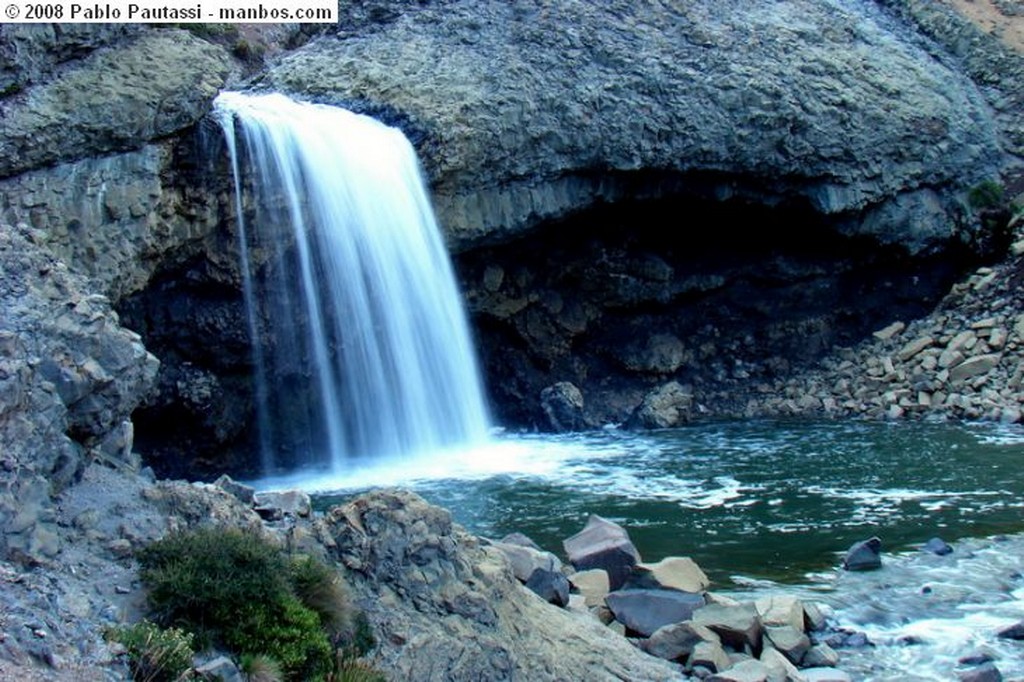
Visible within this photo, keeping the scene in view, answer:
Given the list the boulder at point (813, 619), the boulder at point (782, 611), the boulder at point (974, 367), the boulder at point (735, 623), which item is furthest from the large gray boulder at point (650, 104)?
the boulder at point (735, 623)

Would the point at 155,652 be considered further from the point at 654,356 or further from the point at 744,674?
the point at 654,356

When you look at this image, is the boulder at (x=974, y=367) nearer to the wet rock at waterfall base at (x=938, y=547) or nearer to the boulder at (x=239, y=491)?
the wet rock at waterfall base at (x=938, y=547)

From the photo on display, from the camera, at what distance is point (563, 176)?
29688 mm

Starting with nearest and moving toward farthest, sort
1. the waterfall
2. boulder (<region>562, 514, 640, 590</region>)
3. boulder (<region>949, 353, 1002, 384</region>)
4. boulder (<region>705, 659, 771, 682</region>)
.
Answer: boulder (<region>705, 659, 771, 682</region>) → boulder (<region>562, 514, 640, 590</region>) → the waterfall → boulder (<region>949, 353, 1002, 384</region>)

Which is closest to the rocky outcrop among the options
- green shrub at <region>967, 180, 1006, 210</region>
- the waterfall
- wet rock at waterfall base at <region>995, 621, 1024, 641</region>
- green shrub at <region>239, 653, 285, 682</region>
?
green shrub at <region>239, 653, 285, 682</region>

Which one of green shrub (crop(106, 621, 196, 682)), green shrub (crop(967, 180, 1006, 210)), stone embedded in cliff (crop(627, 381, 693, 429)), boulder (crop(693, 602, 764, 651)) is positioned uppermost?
green shrub (crop(967, 180, 1006, 210))

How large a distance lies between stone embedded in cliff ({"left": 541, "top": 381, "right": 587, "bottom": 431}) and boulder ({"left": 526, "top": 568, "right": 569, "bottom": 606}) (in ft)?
61.0

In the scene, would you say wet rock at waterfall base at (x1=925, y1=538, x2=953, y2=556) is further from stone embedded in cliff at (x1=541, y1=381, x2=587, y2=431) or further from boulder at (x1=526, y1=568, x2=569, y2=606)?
stone embedded in cliff at (x1=541, y1=381, x2=587, y2=431)

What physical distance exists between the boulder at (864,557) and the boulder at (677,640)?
4854mm

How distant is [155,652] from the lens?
916cm

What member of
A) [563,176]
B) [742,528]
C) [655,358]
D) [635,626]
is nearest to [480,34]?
[563,176]

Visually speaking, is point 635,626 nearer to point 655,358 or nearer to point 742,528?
point 742,528

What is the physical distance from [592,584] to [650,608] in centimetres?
106

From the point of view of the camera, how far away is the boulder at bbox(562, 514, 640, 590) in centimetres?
1515
